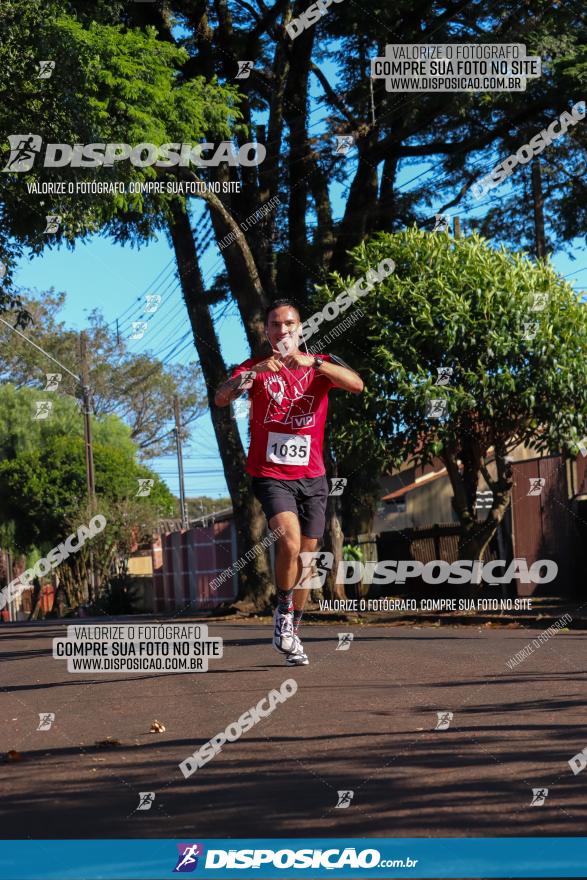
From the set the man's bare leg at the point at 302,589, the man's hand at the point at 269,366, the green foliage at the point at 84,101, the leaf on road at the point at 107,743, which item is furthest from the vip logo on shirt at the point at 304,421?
the green foliage at the point at 84,101

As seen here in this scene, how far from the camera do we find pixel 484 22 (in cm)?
2245

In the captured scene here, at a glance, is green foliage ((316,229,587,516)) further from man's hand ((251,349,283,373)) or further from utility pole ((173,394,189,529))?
utility pole ((173,394,189,529))

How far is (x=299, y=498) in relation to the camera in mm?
8047

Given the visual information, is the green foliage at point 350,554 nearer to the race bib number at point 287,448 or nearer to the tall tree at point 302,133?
the tall tree at point 302,133

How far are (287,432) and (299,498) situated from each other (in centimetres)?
48

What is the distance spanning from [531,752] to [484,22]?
1976 centimetres

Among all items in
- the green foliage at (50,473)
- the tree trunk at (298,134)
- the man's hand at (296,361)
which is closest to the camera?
the man's hand at (296,361)

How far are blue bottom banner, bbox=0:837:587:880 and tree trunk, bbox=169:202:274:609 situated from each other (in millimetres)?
19294

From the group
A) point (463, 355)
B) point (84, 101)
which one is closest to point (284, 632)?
point (463, 355)

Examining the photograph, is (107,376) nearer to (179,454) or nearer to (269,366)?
(179,454)

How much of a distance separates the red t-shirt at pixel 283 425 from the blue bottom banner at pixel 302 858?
4.29m

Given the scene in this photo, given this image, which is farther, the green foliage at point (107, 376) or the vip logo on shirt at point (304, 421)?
the green foliage at point (107, 376)

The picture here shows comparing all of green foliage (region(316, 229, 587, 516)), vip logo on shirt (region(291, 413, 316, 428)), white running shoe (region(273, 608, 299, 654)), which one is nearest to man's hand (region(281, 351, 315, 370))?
vip logo on shirt (region(291, 413, 316, 428))

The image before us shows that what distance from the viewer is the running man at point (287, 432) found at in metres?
7.71
